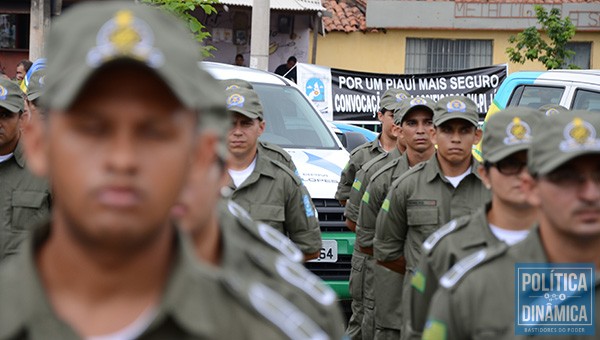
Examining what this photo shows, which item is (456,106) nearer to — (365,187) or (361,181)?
(365,187)

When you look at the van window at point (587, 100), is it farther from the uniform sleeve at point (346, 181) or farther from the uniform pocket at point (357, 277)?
the uniform pocket at point (357, 277)

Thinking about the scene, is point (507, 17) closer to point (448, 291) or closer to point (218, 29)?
point (218, 29)

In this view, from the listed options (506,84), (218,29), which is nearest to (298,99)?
(506,84)

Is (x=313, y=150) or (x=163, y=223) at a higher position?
(x=163, y=223)

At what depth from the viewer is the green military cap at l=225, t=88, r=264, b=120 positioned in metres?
8.84

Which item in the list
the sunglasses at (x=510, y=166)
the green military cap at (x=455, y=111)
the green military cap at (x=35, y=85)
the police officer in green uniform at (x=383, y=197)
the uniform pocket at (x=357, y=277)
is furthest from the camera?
the uniform pocket at (x=357, y=277)

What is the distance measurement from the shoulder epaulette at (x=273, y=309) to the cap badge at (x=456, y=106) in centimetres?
591

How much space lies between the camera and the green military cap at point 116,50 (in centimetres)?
239

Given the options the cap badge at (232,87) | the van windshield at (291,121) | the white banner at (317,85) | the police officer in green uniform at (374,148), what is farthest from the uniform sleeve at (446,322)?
the white banner at (317,85)

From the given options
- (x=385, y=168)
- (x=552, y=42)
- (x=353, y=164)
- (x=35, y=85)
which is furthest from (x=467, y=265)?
(x=552, y=42)

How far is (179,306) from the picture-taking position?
8.34 feet

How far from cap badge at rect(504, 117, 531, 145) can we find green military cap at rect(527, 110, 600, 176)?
1.48 metres

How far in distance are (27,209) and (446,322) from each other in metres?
4.43

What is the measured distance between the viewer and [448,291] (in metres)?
4.46
